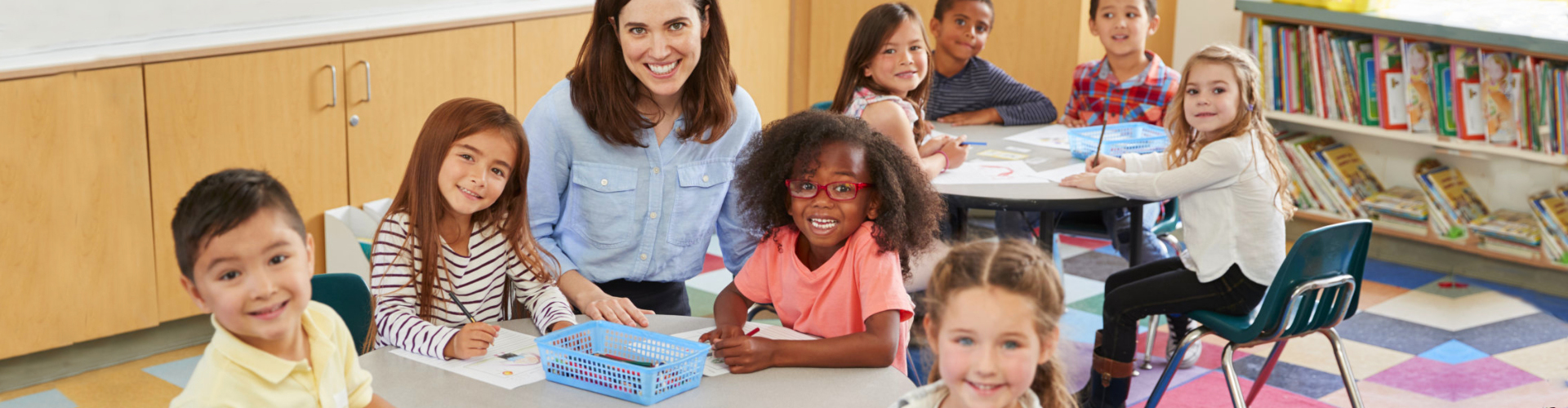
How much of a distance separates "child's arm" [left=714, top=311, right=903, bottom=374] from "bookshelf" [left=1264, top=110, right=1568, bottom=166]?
3.13m

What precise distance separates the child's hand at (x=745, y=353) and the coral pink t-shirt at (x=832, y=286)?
0.20m

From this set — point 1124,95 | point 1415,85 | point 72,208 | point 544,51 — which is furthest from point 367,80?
point 1415,85

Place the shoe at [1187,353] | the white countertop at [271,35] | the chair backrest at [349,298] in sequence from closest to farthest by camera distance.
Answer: the chair backrest at [349,298] < the white countertop at [271,35] < the shoe at [1187,353]

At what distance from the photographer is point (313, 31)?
135 inches

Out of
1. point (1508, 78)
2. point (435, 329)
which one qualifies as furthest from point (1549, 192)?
point (435, 329)

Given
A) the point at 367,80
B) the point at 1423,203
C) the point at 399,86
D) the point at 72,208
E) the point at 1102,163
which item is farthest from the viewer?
the point at 1423,203

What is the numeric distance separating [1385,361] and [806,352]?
2.36m

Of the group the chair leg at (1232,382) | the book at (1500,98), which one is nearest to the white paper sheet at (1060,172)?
the chair leg at (1232,382)

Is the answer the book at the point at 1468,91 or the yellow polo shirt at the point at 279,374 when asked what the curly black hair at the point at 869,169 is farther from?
the book at the point at 1468,91

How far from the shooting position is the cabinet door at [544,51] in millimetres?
4012

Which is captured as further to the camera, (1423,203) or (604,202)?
(1423,203)

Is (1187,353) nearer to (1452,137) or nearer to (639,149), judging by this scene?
(1452,137)

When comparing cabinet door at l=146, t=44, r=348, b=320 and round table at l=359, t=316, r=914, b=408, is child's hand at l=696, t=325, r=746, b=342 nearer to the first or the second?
round table at l=359, t=316, r=914, b=408

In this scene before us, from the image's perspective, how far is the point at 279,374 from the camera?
46.7 inches
